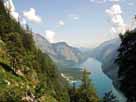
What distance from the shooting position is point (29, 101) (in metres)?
30.6

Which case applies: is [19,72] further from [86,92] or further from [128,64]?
[128,64]

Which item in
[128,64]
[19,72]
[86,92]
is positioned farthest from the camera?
[19,72]

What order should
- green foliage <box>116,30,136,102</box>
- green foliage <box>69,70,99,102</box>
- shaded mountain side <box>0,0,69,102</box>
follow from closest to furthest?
1. green foliage <box>116,30,136,102</box>
2. shaded mountain side <box>0,0,69,102</box>
3. green foliage <box>69,70,99,102</box>

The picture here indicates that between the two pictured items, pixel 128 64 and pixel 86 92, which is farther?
pixel 86 92

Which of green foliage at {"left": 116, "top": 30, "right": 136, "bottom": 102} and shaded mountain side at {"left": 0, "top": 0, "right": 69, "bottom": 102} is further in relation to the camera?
shaded mountain side at {"left": 0, "top": 0, "right": 69, "bottom": 102}

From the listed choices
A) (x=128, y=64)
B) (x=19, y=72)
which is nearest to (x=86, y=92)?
(x=19, y=72)

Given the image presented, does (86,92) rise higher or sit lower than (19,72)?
lower

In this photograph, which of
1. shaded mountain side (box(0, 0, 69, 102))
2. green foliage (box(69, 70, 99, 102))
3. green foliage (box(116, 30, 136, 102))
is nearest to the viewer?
green foliage (box(116, 30, 136, 102))

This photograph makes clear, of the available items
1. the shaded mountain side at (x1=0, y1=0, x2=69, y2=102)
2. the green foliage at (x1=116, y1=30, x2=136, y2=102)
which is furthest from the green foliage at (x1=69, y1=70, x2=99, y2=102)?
the green foliage at (x1=116, y1=30, x2=136, y2=102)

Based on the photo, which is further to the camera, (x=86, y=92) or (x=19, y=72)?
(x=19, y=72)

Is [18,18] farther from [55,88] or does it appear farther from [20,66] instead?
[20,66]

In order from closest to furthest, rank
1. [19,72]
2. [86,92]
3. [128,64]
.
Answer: [128,64]
[86,92]
[19,72]

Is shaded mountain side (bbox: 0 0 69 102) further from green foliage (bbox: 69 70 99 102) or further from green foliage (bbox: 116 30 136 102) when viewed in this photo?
green foliage (bbox: 116 30 136 102)

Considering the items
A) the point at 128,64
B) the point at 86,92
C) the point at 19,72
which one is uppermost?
the point at 128,64
